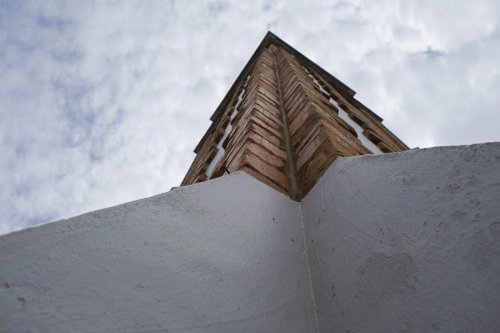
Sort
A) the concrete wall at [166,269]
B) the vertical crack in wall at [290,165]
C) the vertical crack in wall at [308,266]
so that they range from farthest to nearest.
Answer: the vertical crack in wall at [290,165]
the vertical crack in wall at [308,266]
the concrete wall at [166,269]

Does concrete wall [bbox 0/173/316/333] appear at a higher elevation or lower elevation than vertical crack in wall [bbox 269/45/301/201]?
lower

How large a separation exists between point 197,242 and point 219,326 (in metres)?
0.19

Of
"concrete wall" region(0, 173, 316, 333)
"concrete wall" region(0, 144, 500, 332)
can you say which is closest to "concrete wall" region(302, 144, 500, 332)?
"concrete wall" region(0, 144, 500, 332)

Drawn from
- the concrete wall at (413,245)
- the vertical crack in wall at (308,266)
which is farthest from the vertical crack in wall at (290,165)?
the concrete wall at (413,245)

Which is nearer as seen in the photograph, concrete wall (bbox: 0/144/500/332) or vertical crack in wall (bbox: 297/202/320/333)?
concrete wall (bbox: 0/144/500/332)

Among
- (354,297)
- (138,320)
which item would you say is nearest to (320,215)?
(354,297)

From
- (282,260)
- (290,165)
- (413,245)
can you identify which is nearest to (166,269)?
(282,260)

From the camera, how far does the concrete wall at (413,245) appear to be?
0.50 metres

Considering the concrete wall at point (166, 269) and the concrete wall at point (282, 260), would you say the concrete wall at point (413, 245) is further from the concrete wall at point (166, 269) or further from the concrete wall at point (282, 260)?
the concrete wall at point (166, 269)

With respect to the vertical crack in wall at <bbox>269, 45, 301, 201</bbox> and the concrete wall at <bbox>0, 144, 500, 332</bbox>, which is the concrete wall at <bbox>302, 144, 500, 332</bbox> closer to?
the concrete wall at <bbox>0, 144, 500, 332</bbox>

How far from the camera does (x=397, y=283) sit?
604mm

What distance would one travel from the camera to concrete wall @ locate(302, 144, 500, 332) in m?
0.50

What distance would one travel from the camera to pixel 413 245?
62 centimetres

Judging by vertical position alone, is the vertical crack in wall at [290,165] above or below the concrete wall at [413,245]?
above
